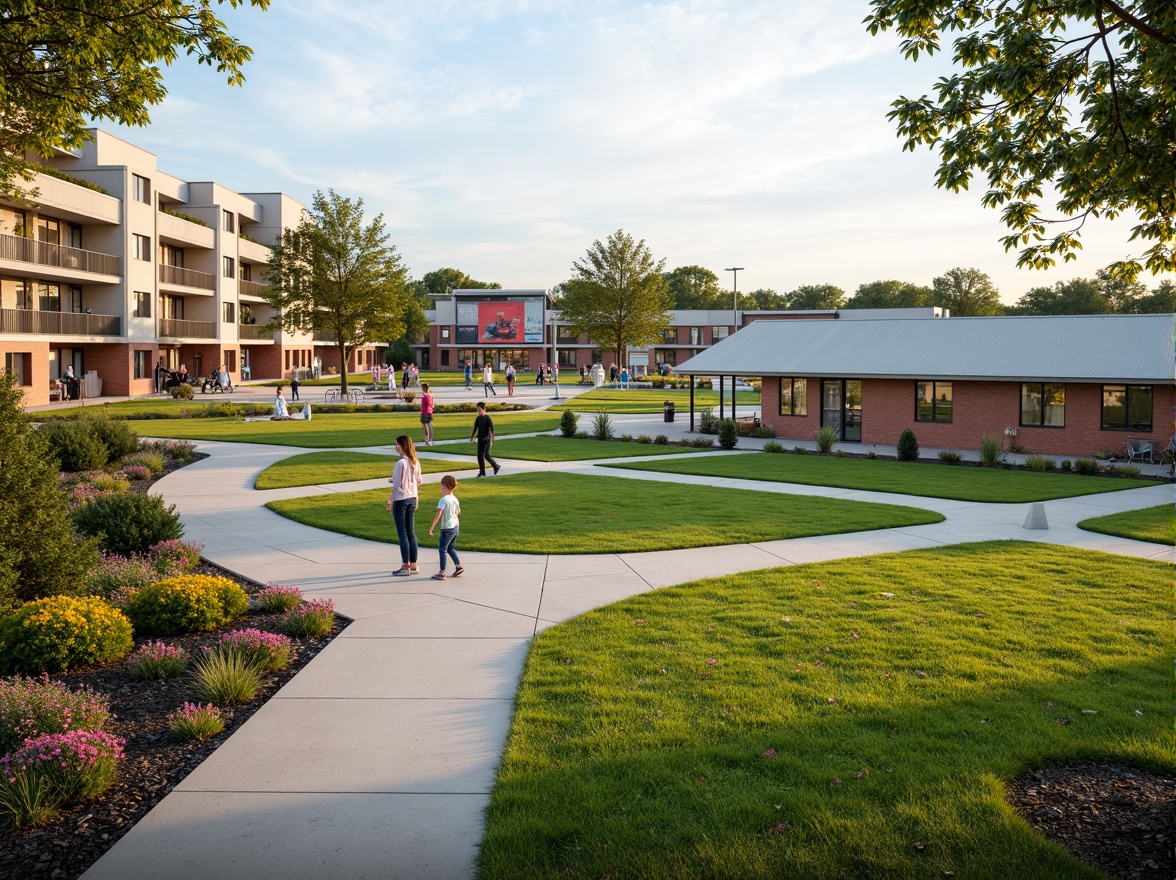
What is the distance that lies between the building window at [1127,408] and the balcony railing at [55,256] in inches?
1742

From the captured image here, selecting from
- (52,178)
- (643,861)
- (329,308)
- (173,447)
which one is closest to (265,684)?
(643,861)

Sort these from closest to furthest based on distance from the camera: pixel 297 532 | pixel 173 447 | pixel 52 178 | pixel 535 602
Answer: pixel 535 602 → pixel 297 532 → pixel 173 447 → pixel 52 178

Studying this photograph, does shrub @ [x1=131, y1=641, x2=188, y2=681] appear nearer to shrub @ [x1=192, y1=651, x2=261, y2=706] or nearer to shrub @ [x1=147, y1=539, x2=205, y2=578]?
shrub @ [x1=192, y1=651, x2=261, y2=706]

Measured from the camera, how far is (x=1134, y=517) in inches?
669

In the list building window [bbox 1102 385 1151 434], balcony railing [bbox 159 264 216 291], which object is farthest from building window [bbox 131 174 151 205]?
building window [bbox 1102 385 1151 434]

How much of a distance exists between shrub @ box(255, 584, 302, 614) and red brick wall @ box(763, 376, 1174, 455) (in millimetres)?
26252

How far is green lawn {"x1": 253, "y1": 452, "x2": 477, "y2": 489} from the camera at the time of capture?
21.4 m

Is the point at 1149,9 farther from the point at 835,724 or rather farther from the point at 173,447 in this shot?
the point at 173,447

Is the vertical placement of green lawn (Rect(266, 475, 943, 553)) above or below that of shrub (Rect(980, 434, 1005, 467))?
below

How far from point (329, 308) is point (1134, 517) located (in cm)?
4940

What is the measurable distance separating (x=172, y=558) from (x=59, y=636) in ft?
12.9

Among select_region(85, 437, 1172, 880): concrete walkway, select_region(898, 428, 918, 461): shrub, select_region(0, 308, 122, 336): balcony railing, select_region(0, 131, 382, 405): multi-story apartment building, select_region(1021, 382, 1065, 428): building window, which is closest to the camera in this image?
select_region(85, 437, 1172, 880): concrete walkway

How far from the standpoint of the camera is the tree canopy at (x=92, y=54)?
9859 mm

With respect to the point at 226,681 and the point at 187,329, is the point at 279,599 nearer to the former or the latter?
the point at 226,681
